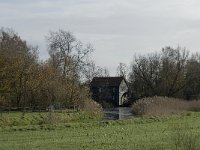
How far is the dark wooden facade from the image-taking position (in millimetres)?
122944

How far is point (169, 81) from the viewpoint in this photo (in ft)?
342

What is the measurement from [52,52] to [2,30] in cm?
1012

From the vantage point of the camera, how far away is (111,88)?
131625 mm

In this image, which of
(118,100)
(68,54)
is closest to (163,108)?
(68,54)

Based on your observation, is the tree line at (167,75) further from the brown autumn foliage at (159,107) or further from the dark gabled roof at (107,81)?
the brown autumn foliage at (159,107)

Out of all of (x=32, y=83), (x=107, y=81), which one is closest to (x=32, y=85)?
(x=32, y=83)

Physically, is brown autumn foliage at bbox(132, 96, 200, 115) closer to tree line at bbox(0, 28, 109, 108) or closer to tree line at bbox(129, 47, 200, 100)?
tree line at bbox(0, 28, 109, 108)

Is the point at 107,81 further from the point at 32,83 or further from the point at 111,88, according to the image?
the point at 32,83

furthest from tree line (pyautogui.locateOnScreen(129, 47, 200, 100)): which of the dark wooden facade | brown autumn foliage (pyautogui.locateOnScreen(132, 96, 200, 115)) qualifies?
brown autumn foliage (pyautogui.locateOnScreen(132, 96, 200, 115))

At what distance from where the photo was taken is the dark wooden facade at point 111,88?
403 ft

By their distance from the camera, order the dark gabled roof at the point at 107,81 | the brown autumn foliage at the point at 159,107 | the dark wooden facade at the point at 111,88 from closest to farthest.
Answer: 1. the brown autumn foliage at the point at 159,107
2. the dark wooden facade at the point at 111,88
3. the dark gabled roof at the point at 107,81

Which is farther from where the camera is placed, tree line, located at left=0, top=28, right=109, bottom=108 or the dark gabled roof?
the dark gabled roof

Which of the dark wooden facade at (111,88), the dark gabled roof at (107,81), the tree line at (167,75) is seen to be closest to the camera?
the tree line at (167,75)

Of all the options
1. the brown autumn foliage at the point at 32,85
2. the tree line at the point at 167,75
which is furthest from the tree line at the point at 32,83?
the tree line at the point at 167,75
